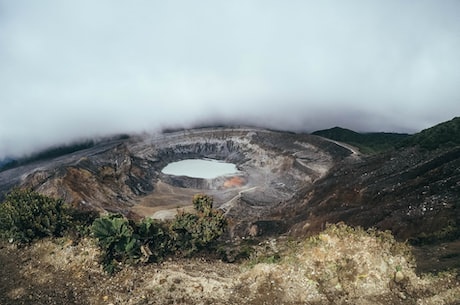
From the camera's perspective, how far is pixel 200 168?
454ft

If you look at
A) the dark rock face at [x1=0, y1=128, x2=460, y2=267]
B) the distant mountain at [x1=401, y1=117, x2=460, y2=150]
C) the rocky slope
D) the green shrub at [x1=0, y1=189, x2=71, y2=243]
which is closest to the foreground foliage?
the rocky slope

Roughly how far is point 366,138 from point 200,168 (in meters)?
58.4

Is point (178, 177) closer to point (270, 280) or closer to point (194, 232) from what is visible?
point (194, 232)

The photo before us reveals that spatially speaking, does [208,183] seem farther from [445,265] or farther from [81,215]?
[445,265]

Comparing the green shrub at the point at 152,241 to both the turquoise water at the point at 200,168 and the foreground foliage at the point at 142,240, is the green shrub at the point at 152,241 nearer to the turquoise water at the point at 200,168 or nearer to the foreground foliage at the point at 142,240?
the foreground foliage at the point at 142,240

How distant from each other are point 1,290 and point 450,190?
46635mm

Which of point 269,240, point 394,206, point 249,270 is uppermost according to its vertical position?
point 249,270

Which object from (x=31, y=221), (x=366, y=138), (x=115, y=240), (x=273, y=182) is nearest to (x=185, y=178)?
(x=273, y=182)

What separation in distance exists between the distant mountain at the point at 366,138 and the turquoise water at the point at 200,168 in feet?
128

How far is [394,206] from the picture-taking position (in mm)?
52594

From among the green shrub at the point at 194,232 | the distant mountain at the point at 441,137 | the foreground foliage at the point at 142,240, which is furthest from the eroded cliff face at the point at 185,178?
the foreground foliage at the point at 142,240

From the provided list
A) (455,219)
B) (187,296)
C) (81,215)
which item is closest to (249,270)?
(187,296)

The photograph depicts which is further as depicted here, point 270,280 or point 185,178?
point 185,178

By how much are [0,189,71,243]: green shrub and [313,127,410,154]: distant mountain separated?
342 ft
